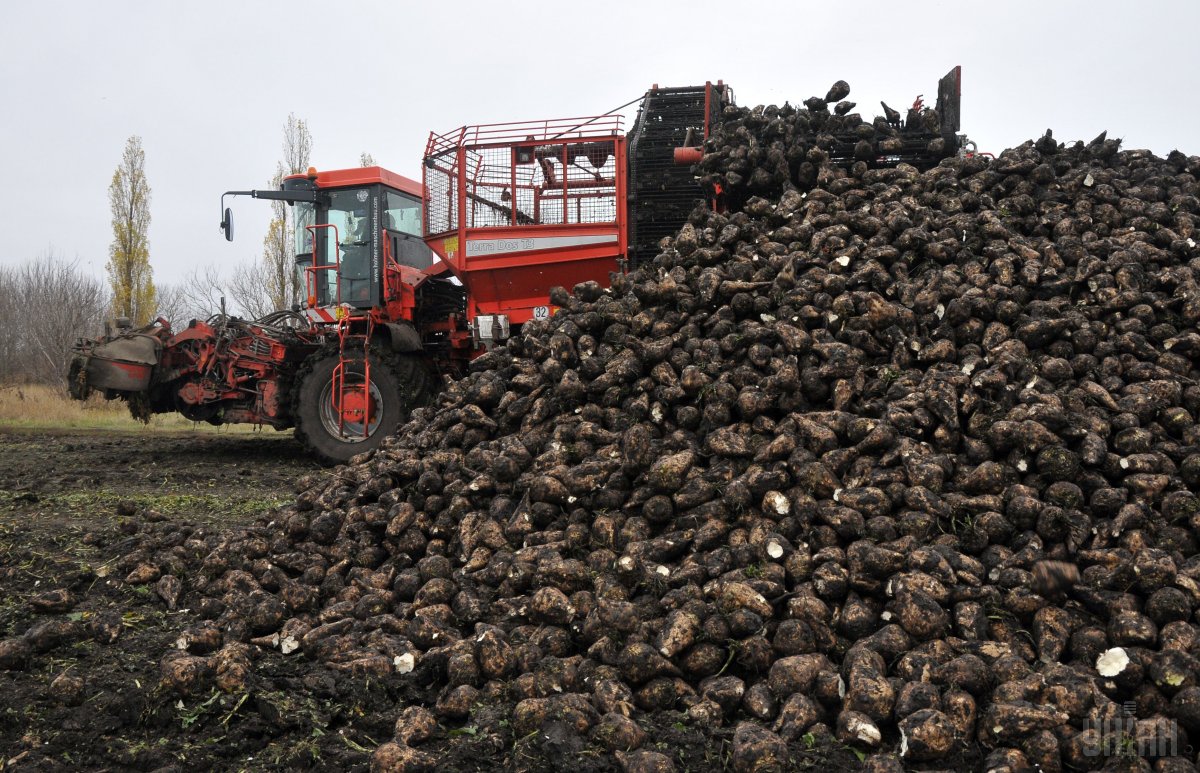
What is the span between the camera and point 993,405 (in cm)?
407

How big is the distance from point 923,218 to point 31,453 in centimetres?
1076

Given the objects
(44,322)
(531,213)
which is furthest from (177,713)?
(44,322)

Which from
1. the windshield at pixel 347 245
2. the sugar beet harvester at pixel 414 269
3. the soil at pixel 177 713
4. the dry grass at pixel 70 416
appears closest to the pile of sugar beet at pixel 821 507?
the soil at pixel 177 713

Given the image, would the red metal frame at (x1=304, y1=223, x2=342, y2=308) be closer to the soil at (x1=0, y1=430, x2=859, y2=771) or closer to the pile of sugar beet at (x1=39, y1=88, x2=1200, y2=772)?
the pile of sugar beet at (x1=39, y1=88, x2=1200, y2=772)

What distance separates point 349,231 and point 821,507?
7.49 m

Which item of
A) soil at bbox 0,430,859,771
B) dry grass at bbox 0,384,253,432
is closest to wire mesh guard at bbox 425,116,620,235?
soil at bbox 0,430,859,771

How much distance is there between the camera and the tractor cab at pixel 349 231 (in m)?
9.50

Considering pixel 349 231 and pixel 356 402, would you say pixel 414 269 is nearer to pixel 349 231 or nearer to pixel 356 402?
pixel 349 231

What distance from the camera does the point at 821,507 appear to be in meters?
3.66

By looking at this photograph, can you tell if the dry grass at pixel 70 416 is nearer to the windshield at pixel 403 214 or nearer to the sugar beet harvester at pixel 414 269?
the sugar beet harvester at pixel 414 269

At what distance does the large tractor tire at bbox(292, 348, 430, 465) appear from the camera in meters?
9.09

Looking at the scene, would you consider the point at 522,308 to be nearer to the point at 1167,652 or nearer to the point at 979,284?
the point at 979,284

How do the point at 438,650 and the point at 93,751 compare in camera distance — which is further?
the point at 438,650

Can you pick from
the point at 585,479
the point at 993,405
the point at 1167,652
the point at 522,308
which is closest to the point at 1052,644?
the point at 1167,652
